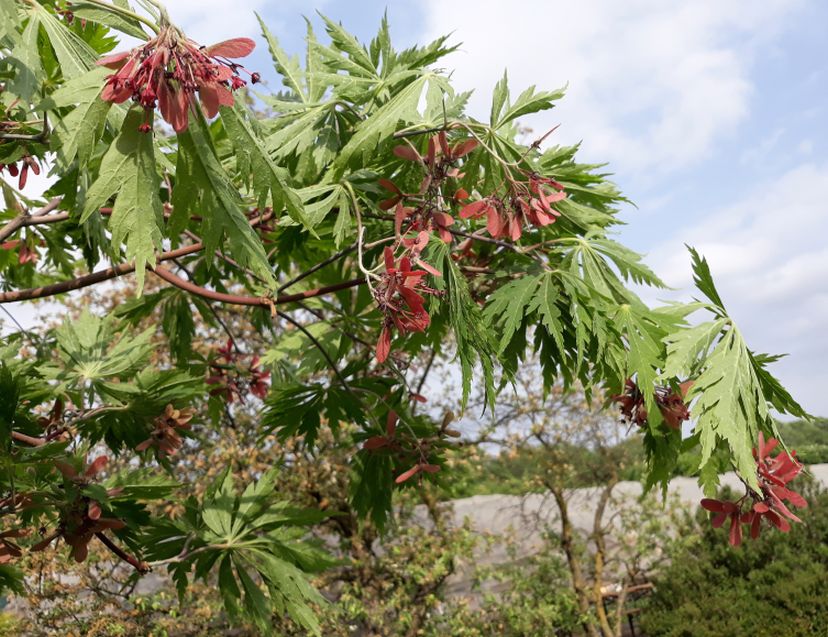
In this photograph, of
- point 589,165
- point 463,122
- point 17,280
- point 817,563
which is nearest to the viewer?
point 463,122

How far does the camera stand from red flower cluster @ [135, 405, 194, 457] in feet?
9.70

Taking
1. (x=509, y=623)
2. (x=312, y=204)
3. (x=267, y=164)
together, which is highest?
(x=312, y=204)

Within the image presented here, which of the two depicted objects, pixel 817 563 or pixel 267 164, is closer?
pixel 267 164

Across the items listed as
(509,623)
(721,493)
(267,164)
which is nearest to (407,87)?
(267,164)

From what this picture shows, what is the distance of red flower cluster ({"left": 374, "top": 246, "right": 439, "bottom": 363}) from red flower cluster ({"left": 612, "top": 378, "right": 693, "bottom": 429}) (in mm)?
847

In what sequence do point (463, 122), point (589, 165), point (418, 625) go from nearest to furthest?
point (463, 122) < point (589, 165) < point (418, 625)

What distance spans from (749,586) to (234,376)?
21.9ft

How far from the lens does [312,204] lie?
2.19m

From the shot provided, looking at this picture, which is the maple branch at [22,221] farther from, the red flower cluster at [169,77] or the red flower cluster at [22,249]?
the red flower cluster at [22,249]

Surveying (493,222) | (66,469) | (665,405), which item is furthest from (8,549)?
(665,405)

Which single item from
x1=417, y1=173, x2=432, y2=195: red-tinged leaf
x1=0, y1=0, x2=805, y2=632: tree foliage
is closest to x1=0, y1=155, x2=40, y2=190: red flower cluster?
x1=0, y1=0, x2=805, y2=632: tree foliage

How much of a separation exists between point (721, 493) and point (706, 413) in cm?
791

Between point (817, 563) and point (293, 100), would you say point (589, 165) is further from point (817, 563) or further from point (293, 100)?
point (817, 563)

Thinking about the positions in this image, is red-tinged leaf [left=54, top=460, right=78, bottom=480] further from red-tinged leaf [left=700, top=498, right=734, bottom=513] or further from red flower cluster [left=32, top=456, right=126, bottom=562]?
red-tinged leaf [left=700, top=498, right=734, bottom=513]
